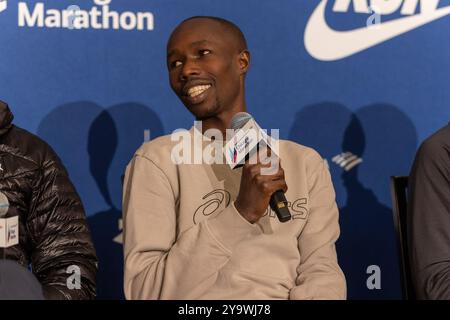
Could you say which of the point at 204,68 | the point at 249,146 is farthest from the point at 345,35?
the point at 249,146

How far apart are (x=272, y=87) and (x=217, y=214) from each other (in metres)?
0.84

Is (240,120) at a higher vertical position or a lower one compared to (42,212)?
higher

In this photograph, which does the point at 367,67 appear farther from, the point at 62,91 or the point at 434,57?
the point at 62,91

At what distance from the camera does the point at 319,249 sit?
2047 millimetres

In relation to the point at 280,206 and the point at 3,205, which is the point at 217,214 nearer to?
the point at 280,206

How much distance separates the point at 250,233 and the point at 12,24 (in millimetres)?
1154

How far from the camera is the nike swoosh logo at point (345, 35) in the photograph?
2.79m

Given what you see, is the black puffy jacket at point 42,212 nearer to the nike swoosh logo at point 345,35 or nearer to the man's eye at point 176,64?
the man's eye at point 176,64

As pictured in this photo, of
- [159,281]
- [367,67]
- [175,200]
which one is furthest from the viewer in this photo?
[367,67]

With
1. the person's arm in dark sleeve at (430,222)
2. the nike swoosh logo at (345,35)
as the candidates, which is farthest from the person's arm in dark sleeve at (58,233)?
the nike swoosh logo at (345,35)

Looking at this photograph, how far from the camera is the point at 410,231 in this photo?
2.09 metres

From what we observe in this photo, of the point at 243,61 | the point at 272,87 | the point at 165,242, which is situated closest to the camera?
the point at 165,242

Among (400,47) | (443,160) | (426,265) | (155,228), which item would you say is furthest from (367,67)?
(155,228)

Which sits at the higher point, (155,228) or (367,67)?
(367,67)
